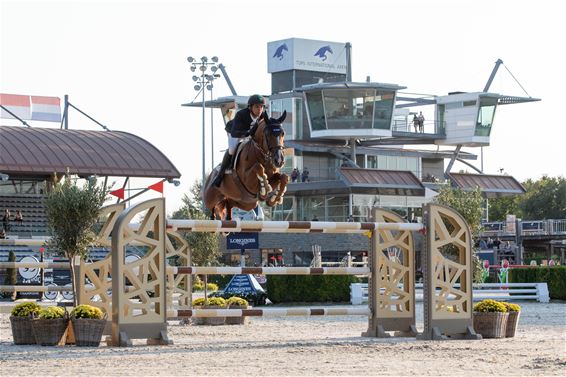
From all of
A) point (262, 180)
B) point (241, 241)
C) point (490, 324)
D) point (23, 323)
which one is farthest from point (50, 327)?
point (241, 241)

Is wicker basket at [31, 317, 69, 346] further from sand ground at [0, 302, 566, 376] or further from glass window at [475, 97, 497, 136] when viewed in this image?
glass window at [475, 97, 497, 136]

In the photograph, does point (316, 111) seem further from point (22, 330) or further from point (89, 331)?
point (89, 331)

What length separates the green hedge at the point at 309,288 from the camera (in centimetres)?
3328

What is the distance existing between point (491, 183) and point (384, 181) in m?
12.7

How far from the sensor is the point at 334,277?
33.5 m

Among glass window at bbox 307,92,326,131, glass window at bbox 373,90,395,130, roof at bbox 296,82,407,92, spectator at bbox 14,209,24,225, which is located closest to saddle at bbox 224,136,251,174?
spectator at bbox 14,209,24,225

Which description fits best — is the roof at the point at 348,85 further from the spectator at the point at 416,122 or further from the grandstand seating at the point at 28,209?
the grandstand seating at the point at 28,209

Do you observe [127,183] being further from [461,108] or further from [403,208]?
[461,108]

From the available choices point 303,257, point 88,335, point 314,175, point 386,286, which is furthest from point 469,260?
point 314,175

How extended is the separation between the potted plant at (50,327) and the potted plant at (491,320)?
645 cm

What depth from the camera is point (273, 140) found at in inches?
571

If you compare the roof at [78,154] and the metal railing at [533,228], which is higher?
the roof at [78,154]

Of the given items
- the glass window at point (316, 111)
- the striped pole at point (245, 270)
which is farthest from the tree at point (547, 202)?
the striped pole at point (245, 270)

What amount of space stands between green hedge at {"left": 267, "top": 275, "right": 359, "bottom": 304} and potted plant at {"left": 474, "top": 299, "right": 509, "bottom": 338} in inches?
617
